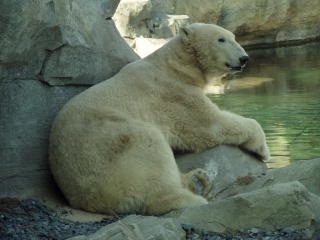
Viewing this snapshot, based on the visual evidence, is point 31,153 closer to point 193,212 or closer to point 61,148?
point 61,148

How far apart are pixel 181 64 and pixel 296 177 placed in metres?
1.47

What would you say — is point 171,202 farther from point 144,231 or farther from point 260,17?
point 260,17

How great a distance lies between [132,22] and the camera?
47.4ft

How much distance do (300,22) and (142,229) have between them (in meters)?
14.7

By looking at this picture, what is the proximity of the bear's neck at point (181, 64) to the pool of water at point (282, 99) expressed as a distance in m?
1.71

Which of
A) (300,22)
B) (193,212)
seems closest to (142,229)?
(193,212)

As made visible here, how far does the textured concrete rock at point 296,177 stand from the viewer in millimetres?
5262

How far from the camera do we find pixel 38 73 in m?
5.84

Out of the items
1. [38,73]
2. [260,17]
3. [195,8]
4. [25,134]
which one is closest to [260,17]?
[260,17]

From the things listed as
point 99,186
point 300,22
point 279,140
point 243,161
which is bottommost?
point 300,22

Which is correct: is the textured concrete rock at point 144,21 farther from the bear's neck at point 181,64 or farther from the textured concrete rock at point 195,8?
the bear's neck at point 181,64

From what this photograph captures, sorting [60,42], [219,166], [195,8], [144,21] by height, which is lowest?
[195,8]

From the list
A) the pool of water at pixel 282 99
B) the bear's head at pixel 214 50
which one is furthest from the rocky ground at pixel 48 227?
the pool of water at pixel 282 99

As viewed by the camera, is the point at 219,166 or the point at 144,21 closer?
the point at 219,166
